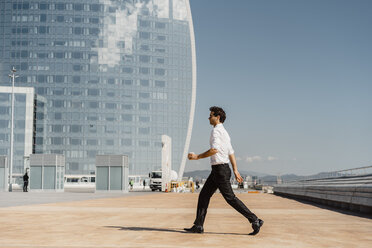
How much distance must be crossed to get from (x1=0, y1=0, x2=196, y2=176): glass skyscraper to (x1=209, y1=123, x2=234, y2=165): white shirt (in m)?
114

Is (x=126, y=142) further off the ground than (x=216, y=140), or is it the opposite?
(x=126, y=142)

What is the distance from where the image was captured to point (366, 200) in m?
12.5

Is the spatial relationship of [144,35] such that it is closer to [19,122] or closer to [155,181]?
[19,122]

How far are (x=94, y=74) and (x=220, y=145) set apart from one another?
115671 mm

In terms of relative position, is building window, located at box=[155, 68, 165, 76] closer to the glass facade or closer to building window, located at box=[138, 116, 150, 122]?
building window, located at box=[138, 116, 150, 122]

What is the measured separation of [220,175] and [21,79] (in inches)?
4626

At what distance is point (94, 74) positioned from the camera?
121m

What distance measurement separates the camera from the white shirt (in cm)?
771

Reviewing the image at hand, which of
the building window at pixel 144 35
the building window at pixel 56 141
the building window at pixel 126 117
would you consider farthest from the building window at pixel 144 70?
the building window at pixel 56 141

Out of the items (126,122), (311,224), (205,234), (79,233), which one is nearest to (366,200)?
(311,224)

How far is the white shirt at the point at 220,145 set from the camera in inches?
303

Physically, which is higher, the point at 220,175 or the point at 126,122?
the point at 126,122

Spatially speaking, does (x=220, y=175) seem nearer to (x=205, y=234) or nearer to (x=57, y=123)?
(x=205, y=234)

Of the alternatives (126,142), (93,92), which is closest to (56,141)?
(93,92)
